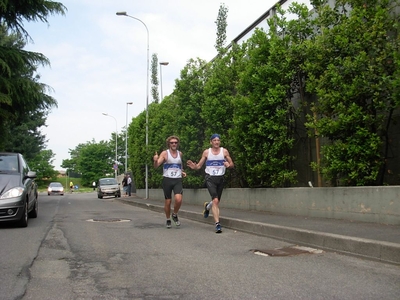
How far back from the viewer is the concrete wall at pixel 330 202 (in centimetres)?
789

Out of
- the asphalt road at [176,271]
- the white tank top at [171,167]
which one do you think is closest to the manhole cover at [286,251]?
the asphalt road at [176,271]

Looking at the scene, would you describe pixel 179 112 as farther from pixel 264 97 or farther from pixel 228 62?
pixel 264 97

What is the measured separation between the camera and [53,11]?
1867cm

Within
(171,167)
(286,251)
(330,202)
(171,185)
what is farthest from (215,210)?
(330,202)

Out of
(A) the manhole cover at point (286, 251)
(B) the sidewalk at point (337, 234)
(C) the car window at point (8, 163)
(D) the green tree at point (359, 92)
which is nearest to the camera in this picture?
(B) the sidewalk at point (337, 234)

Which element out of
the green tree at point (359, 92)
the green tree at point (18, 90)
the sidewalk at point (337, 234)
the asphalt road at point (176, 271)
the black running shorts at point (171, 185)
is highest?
the green tree at point (18, 90)

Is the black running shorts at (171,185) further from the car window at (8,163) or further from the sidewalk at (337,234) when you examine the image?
the car window at (8,163)

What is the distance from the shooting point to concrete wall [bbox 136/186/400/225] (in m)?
7.89

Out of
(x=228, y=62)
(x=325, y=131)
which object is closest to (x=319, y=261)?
(x=325, y=131)

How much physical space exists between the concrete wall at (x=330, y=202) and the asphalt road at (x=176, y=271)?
6.80ft

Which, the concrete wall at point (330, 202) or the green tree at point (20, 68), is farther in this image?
the green tree at point (20, 68)

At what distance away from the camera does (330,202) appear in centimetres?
932

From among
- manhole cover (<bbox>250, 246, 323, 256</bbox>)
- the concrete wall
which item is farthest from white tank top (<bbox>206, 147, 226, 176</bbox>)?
manhole cover (<bbox>250, 246, 323, 256</bbox>)

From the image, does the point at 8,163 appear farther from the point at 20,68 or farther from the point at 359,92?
the point at 20,68
